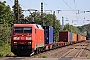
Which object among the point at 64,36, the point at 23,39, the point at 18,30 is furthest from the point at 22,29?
the point at 64,36

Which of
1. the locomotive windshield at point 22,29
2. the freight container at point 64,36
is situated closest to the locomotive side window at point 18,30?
the locomotive windshield at point 22,29

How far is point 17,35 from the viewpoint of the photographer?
2734 cm

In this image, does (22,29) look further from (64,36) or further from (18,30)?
(64,36)

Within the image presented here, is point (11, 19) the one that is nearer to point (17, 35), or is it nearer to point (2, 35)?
point (2, 35)

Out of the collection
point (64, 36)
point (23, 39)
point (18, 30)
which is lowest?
point (64, 36)

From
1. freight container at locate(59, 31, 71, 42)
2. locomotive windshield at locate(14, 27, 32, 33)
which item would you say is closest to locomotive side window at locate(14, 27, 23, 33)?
locomotive windshield at locate(14, 27, 32, 33)

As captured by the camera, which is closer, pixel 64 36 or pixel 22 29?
pixel 22 29

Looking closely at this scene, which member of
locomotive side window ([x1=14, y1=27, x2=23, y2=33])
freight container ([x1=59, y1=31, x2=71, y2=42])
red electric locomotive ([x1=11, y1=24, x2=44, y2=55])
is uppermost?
locomotive side window ([x1=14, y1=27, x2=23, y2=33])

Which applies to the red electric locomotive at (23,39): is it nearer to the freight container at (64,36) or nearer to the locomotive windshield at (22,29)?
the locomotive windshield at (22,29)

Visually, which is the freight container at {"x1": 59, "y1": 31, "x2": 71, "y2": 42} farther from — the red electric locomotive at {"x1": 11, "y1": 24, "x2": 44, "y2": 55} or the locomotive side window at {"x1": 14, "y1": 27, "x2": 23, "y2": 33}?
the locomotive side window at {"x1": 14, "y1": 27, "x2": 23, "y2": 33}

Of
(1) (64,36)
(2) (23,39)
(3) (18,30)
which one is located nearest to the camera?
(2) (23,39)

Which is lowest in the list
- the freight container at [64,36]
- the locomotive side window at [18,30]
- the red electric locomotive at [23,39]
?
Result: the freight container at [64,36]

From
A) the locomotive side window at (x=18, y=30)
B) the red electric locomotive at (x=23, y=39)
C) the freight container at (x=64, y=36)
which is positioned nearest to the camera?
the red electric locomotive at (x=23, y=39)


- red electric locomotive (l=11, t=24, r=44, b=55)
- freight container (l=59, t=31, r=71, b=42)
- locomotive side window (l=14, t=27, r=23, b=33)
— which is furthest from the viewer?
freight container (l=59, t=31, r=71, b=42)
